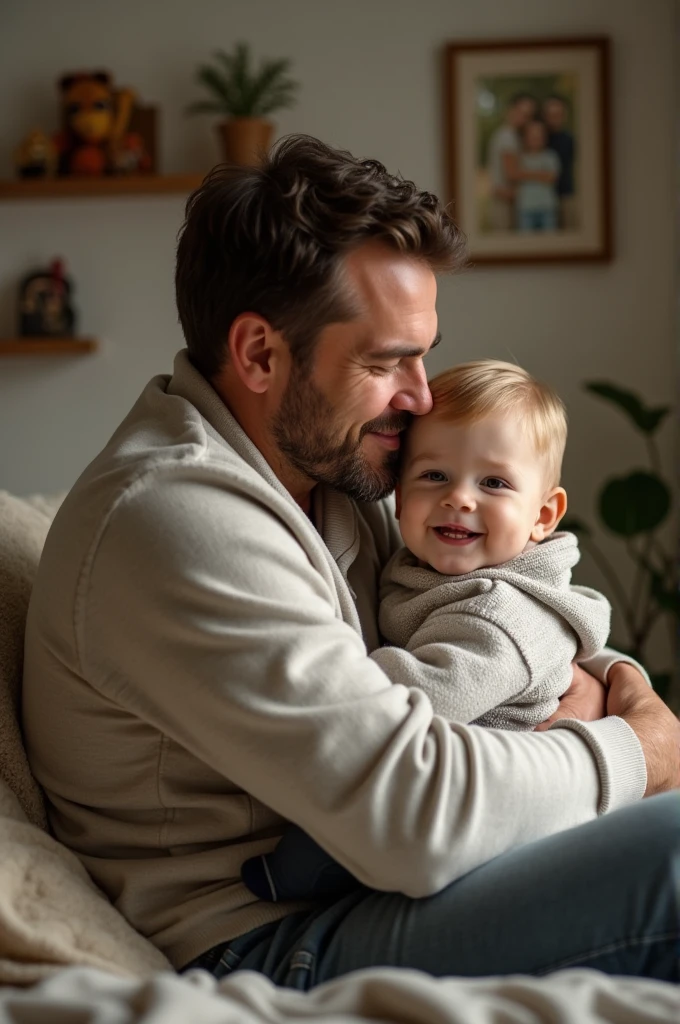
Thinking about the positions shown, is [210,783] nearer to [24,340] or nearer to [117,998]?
[117,998]

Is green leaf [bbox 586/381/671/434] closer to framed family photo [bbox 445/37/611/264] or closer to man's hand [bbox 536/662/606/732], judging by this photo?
framed family photo [bbox 445/37/611/264]

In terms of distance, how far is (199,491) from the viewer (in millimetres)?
1277

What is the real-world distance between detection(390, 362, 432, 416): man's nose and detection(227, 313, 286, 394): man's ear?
7.0 inches

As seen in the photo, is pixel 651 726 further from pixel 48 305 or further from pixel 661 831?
pixel 48 305

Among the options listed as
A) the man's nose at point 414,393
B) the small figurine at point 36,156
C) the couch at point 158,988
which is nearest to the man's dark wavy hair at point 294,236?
the man's nose at point 414,393

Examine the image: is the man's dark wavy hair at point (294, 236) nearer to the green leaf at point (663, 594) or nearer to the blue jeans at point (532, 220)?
the green leaf at point (663, 594)

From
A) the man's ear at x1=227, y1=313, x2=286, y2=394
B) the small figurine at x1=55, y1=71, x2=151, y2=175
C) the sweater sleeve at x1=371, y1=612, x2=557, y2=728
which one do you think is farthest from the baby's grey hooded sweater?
the small figurine at x1=55, y1=71, x2=151, y2=175

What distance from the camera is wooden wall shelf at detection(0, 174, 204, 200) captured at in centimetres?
390

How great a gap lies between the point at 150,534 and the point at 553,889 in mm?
547

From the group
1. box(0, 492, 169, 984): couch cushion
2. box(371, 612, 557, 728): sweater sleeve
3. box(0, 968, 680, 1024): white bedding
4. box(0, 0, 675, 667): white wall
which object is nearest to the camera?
box(0, 968, 680, 1024): white bedding

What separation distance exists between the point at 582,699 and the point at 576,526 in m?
2.18

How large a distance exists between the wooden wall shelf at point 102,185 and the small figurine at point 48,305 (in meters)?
0.24

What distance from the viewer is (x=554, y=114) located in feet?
13.0

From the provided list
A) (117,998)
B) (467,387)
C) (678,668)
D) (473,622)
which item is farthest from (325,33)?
(117,998)
